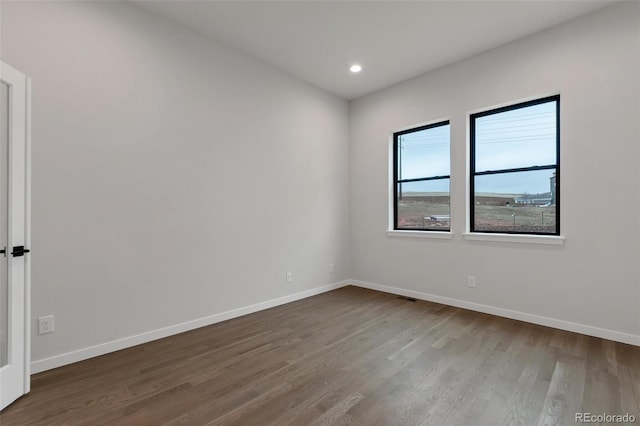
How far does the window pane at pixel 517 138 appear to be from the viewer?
327 cm

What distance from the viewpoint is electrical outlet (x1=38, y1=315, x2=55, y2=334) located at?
2289mm

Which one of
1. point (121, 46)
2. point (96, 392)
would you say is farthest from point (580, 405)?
point (121, 46)

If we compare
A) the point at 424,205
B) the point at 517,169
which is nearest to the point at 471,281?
the point at 424,205

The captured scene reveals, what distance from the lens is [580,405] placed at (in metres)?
1.84

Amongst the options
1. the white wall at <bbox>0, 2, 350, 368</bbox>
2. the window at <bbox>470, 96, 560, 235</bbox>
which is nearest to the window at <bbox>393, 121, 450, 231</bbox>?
the window at <bbox>470, 96, 560, 235</bbox>

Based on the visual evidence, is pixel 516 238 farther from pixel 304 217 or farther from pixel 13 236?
pixel 13 236

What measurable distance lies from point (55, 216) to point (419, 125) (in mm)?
4142

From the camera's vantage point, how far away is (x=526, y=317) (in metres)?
3.27

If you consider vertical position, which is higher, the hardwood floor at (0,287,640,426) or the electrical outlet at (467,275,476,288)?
the electrical outlet at (467,275,476,288)

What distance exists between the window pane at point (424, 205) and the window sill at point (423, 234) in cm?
18

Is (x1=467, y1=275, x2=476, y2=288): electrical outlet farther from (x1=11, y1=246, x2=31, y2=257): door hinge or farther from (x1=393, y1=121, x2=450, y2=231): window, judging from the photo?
(x1=11, y1=246, x2=31, y2=257): door hinge

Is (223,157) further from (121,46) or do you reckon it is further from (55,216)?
(55,216)

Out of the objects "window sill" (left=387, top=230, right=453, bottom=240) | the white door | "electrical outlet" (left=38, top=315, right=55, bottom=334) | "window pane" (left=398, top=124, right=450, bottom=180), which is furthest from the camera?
"window pane" (left=398, top=124, right=450, bottom=180)

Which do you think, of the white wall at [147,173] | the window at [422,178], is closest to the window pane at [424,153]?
the window at [422,178]
